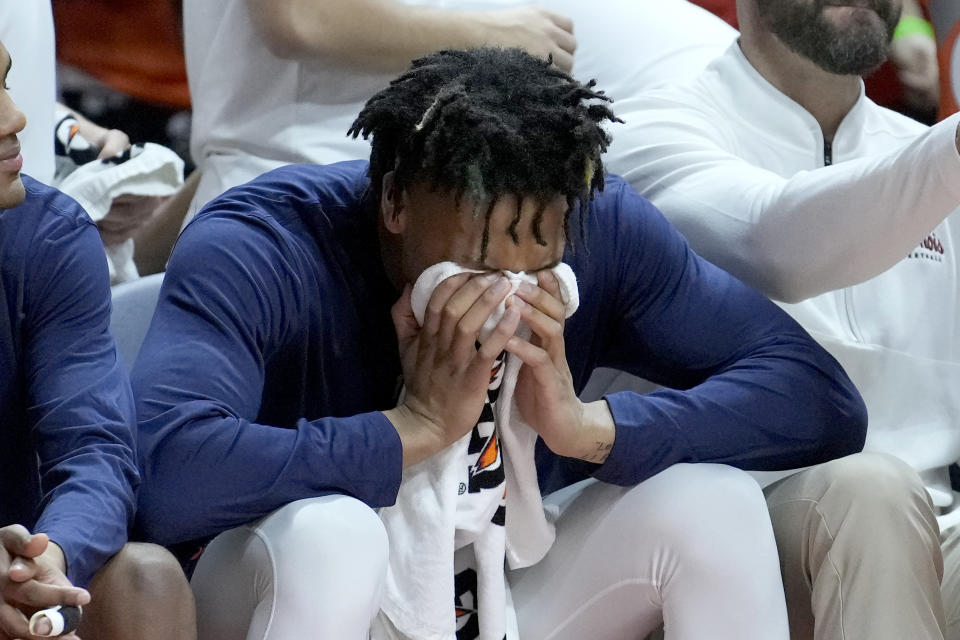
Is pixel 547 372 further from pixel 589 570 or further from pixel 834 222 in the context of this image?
pixel 834 222

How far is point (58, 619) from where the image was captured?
0.86 m

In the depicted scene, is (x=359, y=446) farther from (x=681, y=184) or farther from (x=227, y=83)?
(x=227, y=83)

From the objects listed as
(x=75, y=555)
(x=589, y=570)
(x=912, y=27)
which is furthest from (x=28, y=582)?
(x=912, y=27)

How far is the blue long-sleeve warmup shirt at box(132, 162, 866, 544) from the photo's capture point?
1.01 metres

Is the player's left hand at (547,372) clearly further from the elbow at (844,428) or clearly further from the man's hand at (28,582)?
the man's hand at (28,582)

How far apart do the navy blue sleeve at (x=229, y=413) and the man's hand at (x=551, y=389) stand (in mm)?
139

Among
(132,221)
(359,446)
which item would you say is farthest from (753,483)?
(132,221)

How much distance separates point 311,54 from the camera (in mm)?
1498

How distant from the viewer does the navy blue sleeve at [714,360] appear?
46.3 inches

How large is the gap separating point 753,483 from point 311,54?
0.71 meters

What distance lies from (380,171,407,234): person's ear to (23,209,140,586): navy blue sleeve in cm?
24

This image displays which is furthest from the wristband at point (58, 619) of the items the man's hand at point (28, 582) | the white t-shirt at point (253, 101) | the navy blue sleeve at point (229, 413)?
the white t-shirt at point (253, 101)

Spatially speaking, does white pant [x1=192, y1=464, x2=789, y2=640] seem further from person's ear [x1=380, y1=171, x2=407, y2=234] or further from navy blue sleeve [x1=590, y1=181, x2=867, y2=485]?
person's ear [x1=380, y1=171, x2=407, y2=234]

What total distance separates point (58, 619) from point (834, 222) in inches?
30.6
